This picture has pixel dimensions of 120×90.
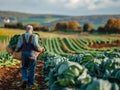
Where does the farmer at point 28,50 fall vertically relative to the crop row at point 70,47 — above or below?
above

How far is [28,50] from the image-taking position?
12.1 metres

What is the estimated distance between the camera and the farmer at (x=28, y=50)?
11.9 m

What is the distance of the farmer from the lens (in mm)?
11883

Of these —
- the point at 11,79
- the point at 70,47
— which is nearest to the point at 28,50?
the point at 11,79

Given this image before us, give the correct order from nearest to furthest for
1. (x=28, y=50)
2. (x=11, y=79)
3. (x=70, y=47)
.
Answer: (x=28, y=50) → (x=11, y=79) → (x=70, y=47)

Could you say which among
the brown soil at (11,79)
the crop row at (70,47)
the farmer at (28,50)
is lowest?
the crop row at (70,47)

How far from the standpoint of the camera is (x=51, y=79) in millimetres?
9602

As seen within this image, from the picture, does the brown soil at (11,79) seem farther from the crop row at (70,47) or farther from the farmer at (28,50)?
the crop row at (70,47)

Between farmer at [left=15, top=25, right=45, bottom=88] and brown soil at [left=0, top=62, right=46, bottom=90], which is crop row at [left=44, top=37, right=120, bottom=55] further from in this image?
farmer at [left=15, top=25, right=45, bottom=88]

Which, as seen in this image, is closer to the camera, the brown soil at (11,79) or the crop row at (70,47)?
the brown soil at (11,79)


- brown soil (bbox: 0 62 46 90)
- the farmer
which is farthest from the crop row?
the farmer

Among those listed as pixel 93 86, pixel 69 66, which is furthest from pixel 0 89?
pixel 93 86

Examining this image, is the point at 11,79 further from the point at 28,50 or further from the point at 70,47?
the point at 70,47

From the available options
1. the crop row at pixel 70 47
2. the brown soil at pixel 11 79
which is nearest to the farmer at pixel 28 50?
the brown soil at pixel 11 79
